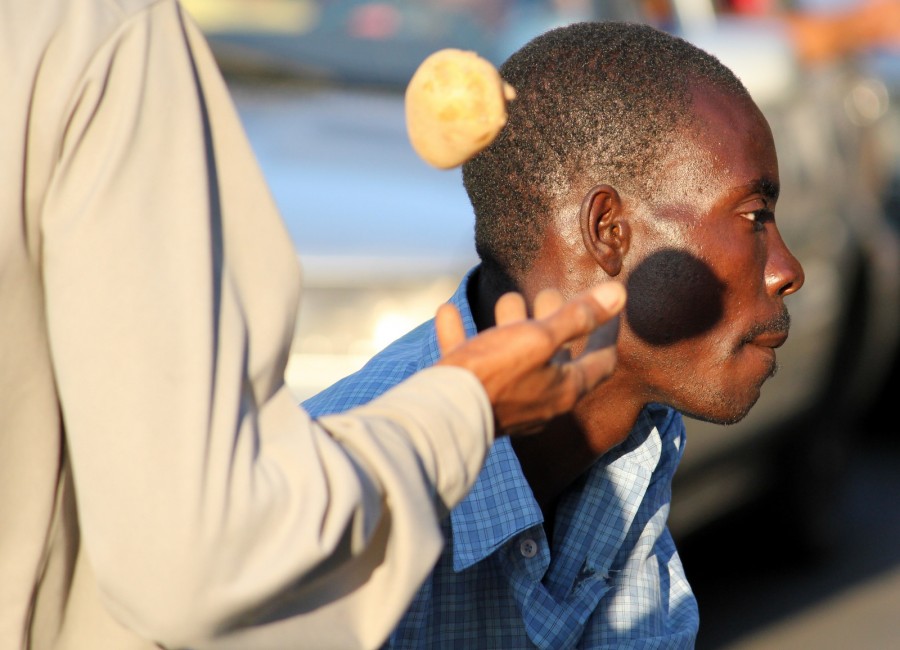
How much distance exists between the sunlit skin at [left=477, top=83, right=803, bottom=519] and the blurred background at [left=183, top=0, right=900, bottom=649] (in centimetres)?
123

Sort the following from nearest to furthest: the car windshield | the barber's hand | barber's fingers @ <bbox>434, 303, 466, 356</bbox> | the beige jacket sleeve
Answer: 1. the beige jacket sleeve
2. the barber's hand
3. barber's fingers @ <bbox>434, 303, 466, 356</bbox>
4. the car windshield

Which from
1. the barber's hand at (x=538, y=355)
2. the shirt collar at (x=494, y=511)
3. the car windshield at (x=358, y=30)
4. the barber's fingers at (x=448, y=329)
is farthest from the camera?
the car windshield at (x=358, y=30)

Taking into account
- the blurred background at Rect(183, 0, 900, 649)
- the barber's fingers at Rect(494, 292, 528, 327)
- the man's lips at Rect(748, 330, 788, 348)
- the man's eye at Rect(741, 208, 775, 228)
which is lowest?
the blurred background at Rect(183, 0, 900, 649)

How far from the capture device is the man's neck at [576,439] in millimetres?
2250

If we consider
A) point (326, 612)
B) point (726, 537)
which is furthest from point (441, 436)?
point (726, 537)

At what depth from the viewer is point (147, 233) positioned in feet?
3.92

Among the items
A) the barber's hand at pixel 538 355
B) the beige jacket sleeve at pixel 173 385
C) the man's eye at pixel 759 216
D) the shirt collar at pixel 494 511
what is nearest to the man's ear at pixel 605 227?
the man's eye at pixel 759 216

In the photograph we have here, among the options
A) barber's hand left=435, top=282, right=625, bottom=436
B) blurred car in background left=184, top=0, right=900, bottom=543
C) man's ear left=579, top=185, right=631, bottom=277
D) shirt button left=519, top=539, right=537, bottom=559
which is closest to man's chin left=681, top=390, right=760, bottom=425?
man's ear left=579, top=185, right=631, bottom=277

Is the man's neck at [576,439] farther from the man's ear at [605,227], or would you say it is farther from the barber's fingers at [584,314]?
the barber's fingers at [584,314]

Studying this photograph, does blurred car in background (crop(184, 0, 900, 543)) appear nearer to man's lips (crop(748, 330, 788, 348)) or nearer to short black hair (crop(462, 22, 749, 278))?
short black hair (crop(462, 22, 749, 278))

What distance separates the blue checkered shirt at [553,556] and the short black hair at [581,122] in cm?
19

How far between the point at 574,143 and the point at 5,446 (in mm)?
1274

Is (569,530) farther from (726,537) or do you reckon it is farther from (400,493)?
(726,537)

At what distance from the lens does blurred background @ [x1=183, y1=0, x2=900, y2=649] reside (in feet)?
11.5
